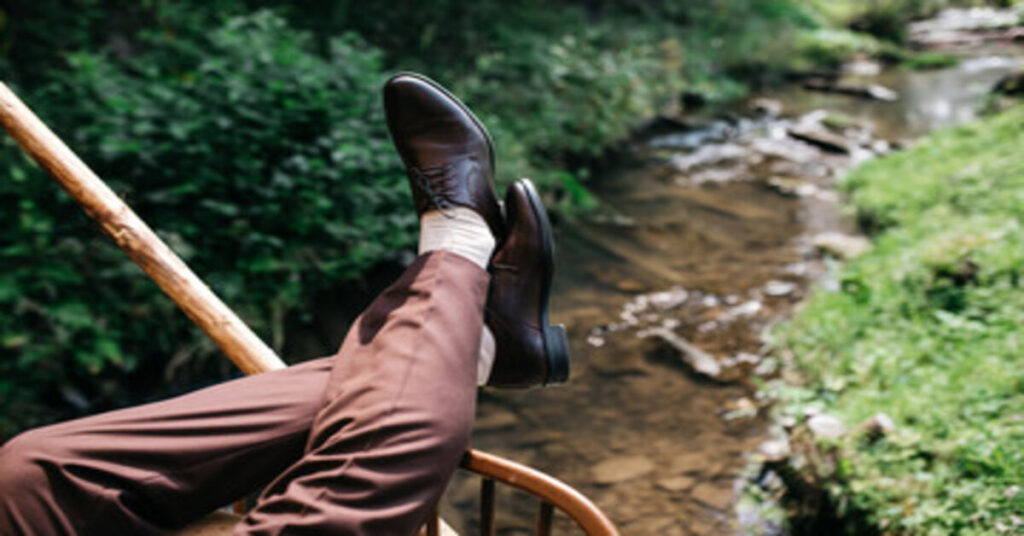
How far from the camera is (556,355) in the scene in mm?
1631

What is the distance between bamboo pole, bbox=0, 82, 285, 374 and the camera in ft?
5.00

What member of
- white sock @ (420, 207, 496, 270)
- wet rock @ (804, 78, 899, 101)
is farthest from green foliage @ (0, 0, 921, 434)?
wet rock @ (804, 78, 899, 101)

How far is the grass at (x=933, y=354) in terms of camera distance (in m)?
1.83

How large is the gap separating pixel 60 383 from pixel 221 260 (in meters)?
0.80

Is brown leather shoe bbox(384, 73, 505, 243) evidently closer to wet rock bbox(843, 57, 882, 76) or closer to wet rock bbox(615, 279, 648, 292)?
wet rock bbox(615, 279, 648, 292)

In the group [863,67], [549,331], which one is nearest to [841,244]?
[549,331]

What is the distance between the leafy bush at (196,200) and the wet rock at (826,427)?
216 centimetres

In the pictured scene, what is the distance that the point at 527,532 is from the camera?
2248 mm

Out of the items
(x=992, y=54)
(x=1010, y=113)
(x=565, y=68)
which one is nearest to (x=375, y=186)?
(x=565, y=68)

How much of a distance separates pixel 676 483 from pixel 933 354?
113cm

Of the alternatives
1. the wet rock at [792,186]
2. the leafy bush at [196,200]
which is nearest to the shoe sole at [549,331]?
the leafy bush at [196,200]

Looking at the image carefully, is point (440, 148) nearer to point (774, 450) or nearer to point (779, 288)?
point (774, 450)

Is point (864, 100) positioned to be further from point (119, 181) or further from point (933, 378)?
point (119, 181)

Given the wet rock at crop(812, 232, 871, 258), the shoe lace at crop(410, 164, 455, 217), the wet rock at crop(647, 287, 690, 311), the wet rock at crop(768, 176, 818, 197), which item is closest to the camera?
the shoe lace at crop(410, 164, 455, 217)
